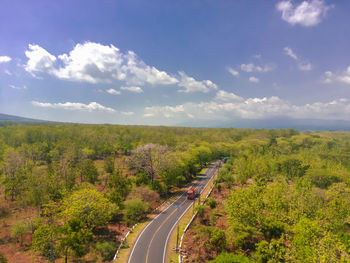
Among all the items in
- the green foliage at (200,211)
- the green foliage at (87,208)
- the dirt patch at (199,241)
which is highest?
the green foliage at (87,208)

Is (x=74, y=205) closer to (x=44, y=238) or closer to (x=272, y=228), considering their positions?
(x=44, y=238)

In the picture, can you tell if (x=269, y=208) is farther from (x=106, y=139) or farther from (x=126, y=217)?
(x=106, y=139)

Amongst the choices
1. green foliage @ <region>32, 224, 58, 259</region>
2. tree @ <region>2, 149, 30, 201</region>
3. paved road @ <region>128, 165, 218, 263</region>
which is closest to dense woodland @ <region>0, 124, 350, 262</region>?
green foliage @ <region>32, 224, 58, 259</region>

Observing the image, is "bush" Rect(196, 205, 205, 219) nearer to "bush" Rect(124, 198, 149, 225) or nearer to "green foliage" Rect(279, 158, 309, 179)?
"bush" Rect(124, 198, 149, 225)

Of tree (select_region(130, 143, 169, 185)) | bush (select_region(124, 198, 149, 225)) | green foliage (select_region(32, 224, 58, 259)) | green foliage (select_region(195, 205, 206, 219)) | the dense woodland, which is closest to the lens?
green foliage (select_region(32, 224, 58, 259))

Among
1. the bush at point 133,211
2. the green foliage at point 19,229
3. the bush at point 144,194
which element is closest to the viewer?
the green foliage at point 19,229

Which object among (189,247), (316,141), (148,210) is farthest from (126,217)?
(316,141)

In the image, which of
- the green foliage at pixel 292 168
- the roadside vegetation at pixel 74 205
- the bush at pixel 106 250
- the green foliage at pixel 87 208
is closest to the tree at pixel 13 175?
the roadside vegetation at pixel 74 205

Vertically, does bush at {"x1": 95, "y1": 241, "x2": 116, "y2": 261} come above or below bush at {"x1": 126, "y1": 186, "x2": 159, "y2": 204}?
below

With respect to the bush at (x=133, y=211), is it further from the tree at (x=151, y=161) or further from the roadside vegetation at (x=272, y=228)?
the tree at (x=151, y=161)
